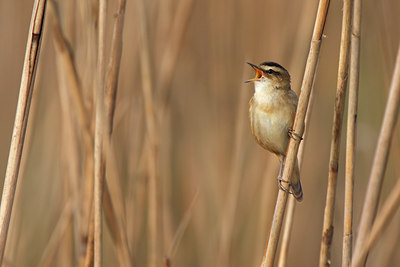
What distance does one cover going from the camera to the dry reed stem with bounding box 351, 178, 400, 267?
1.28 meters

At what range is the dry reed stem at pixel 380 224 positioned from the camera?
1.28 metres

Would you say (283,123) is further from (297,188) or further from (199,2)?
(199,2)

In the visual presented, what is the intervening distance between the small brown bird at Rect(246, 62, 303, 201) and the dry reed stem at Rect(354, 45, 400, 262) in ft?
1.38

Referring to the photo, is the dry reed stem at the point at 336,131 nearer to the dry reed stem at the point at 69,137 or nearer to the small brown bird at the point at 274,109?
the small brown bird at the point at 274,109

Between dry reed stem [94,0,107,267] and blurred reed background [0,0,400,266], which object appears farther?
blurred reed background [0,0,400,266]

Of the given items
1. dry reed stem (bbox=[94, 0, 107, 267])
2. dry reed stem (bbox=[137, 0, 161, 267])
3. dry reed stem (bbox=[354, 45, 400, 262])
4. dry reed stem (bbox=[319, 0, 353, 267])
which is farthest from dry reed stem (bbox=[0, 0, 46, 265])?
dry reed stem (bbox=[354, 45, 400, 262])

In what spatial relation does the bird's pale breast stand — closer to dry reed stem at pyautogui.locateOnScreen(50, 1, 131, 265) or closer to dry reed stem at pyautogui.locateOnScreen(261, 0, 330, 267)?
dry reed stem at pyautogui.locateOnScreen(261, 0, 330, 267)

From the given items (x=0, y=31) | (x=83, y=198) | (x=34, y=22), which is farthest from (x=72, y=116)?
(x=0, y=31)

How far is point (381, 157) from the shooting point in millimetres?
1315

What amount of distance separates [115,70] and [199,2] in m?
1.45

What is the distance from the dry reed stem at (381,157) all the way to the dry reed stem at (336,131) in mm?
102

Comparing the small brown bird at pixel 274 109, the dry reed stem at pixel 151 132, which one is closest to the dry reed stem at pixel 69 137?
the dry reed stem at pixel 151 132

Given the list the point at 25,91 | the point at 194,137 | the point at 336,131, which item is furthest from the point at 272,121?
the point at 194,137

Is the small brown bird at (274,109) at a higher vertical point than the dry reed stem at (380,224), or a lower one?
higher
